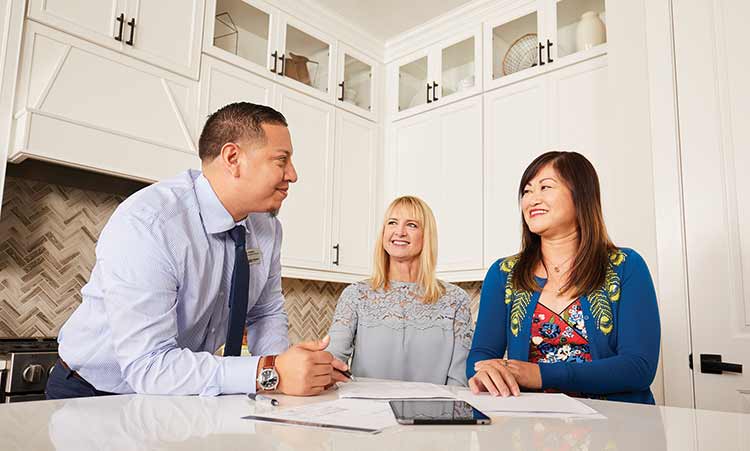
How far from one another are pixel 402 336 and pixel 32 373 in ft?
4.39

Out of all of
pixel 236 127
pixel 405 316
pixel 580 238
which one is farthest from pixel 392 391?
pixel 405 316

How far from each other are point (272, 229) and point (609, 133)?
1775 mm

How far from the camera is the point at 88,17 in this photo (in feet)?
8.00

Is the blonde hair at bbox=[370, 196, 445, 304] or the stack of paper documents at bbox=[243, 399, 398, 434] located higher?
the blonde hair at bbox=[370, 196, 445, 304]

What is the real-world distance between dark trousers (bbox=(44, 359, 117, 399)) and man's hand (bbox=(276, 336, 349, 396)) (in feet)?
1.60

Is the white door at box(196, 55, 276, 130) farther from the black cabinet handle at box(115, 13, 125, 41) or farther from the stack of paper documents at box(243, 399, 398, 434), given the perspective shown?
the stack of paper documents at box(243, 399, 398, 434)

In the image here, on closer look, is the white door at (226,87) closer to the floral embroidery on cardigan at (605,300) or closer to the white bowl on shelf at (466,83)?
the white bowl on shelf at (466,83)

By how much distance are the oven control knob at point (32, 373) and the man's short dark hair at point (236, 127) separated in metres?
1.16

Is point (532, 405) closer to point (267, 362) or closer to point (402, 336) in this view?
point (267, 362)

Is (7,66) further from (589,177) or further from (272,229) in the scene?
(589,177)

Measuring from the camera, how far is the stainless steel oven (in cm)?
200

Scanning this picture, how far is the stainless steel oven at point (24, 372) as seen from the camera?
2.00 m

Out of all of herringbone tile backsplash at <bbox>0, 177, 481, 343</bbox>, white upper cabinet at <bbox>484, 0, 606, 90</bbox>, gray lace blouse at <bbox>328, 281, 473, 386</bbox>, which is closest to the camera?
gray lace blouse at <bbox>328, 281, 473, 386</bbox>

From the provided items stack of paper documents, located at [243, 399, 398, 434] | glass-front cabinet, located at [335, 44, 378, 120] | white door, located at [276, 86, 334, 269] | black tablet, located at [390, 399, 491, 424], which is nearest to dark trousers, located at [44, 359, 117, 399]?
stack of paper documents, located at [243, 399, 398, 434]
